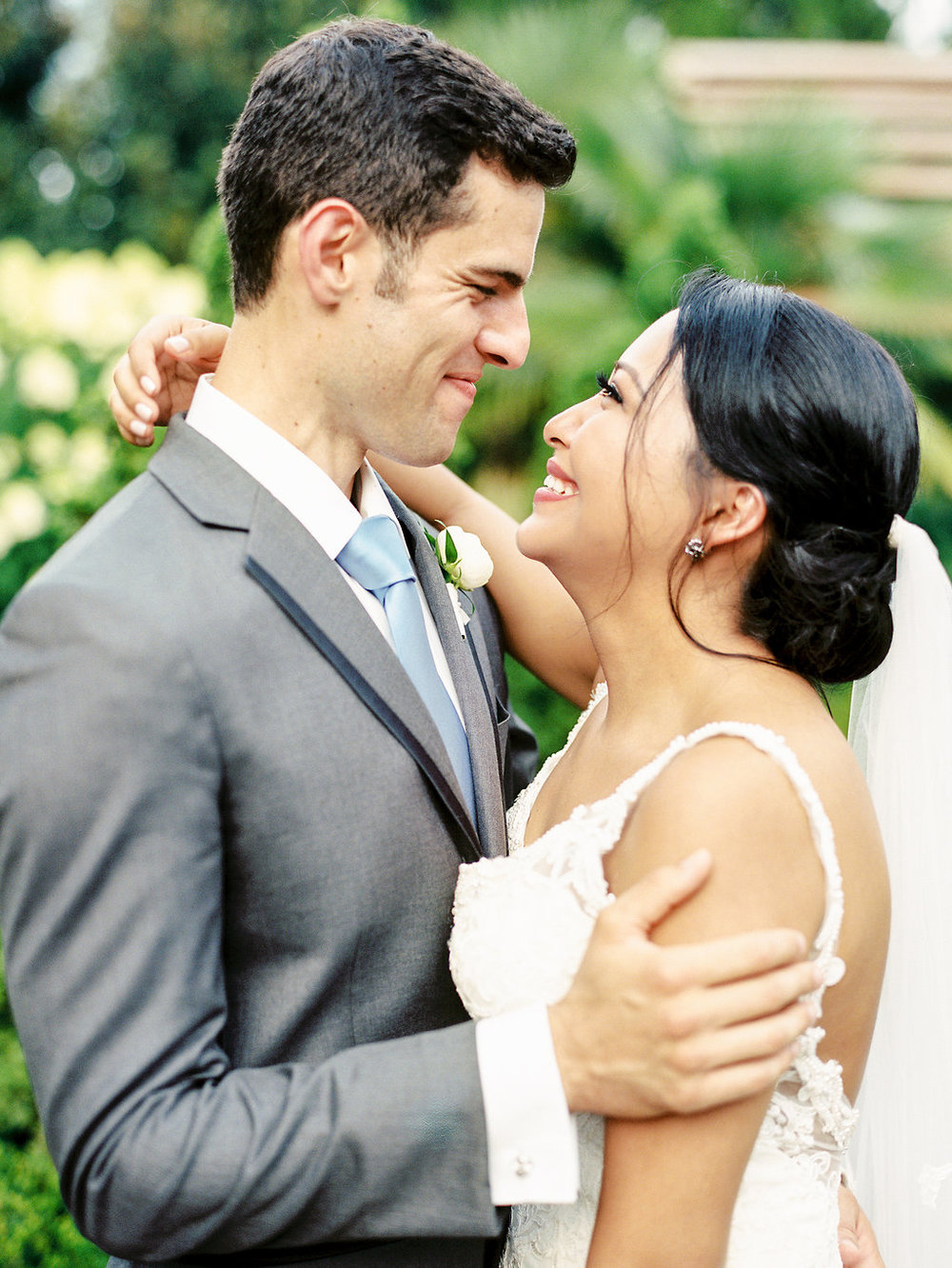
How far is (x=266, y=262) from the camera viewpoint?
2.23 metres

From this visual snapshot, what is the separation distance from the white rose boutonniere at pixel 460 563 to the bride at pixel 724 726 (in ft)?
0.62

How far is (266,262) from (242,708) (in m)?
0.95

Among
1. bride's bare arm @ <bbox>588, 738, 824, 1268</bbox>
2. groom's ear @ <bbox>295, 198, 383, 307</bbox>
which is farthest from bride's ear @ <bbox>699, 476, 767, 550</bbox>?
groom's ear @ <bbox>295, 198, 383, 307</bbox>

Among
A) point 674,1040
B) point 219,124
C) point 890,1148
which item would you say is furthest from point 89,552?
point 219,124

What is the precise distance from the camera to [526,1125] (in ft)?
5.50

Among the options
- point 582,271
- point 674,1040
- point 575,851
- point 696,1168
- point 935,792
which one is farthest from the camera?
point 582,271

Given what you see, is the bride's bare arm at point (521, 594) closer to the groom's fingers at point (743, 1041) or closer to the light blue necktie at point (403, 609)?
the light blue necktie at point (403, 609)

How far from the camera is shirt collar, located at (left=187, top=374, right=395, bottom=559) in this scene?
82.8 inches

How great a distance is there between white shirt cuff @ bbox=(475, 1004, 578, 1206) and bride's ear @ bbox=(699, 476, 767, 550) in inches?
39.2

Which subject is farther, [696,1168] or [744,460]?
[744,460]

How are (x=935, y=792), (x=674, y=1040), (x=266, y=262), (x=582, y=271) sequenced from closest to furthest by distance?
(x=674, y=1040) → (x=266, y=262) → (x=935, y=792) → (x=582, y=271)

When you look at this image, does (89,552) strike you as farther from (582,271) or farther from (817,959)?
(582,271)

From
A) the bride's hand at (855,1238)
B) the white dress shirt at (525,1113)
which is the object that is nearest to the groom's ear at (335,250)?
the white dress shirt at (525,1113)

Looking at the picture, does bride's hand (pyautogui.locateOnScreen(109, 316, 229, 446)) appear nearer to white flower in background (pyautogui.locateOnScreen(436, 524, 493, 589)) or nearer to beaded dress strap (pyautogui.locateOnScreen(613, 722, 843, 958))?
white flower in background (pyautogui.locateOnScreen(436, 524, 493, 589))
